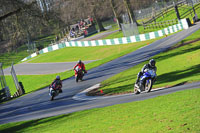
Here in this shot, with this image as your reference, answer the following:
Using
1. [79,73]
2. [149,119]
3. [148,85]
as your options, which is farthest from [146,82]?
[79,73]

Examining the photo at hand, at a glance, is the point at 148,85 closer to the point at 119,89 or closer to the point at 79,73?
the point at 119,89

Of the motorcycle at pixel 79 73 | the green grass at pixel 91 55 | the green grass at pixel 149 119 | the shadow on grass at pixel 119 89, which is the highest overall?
the green grass at pixel 91 55

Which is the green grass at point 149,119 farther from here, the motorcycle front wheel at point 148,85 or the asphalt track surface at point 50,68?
the asphalt track surface at point 50,68

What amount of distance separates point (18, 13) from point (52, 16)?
2.06 m

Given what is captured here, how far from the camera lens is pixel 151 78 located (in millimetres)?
16422

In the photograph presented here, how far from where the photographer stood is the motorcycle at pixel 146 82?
53.9 ft

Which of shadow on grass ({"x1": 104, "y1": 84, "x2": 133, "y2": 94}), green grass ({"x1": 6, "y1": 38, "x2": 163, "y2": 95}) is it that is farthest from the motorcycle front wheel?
green grass ({"x1": 6, "y1": 38, "x2": 163, "y2": 95})

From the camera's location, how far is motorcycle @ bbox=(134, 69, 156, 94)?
1642cm

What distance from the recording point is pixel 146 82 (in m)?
16.8

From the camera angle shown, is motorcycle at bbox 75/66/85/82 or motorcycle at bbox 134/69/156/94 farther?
motorcycle at bbox 75/66/85/82

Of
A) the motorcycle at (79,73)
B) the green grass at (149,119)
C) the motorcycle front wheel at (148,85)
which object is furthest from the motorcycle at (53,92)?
the green grass at (149,119)

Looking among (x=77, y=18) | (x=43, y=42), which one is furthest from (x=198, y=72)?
(x=77, y=18)

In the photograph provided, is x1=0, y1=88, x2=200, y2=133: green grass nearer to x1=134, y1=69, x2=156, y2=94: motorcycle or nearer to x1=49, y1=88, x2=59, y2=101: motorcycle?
x1=134, y1=69, x2=156, y2=94: motorcycle

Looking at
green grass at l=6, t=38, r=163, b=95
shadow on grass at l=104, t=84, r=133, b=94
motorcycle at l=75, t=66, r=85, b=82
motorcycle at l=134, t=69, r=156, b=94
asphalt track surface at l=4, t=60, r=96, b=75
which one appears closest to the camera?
motorcycle at l=134, t=69, r=156, b=94
